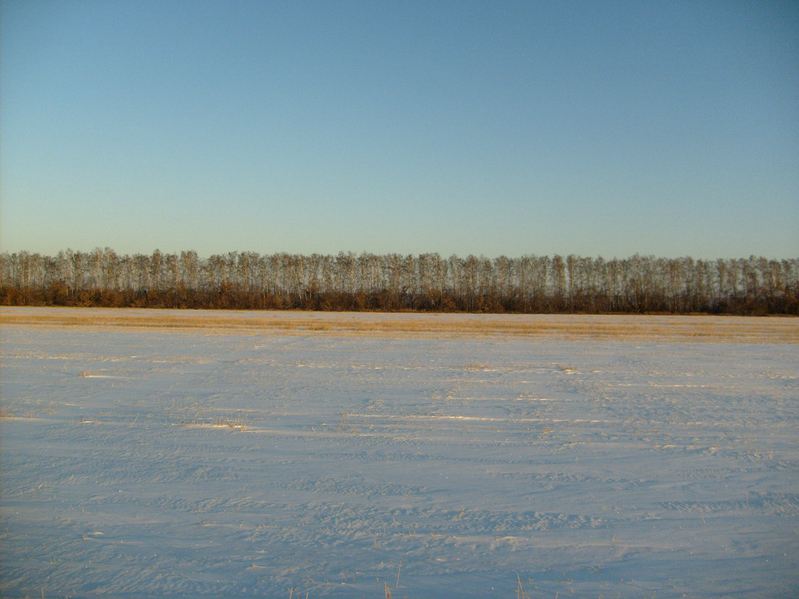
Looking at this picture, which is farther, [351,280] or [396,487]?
[351,280]

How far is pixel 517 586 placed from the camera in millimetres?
4199

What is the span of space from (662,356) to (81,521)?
19.4 meters

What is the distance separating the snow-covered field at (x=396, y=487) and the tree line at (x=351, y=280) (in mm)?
49439

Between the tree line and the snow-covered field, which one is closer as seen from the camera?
the snow-covered field

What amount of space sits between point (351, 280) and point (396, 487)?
8104 cm

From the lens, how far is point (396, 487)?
6156 mm

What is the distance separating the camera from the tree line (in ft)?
202

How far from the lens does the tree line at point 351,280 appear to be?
61656 mm

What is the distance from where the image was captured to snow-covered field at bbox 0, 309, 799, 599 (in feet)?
14.3

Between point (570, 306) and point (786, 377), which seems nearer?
point (786, 377)

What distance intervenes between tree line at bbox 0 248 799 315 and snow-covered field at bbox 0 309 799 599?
49439 millimetres

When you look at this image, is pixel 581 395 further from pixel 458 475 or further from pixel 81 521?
pixel 81 521

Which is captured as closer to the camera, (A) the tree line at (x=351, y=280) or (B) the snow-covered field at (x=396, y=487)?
(B) the snow-covered field at (x=396, y=487)

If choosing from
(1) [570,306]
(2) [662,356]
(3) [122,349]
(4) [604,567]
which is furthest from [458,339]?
(1) [570,306]
